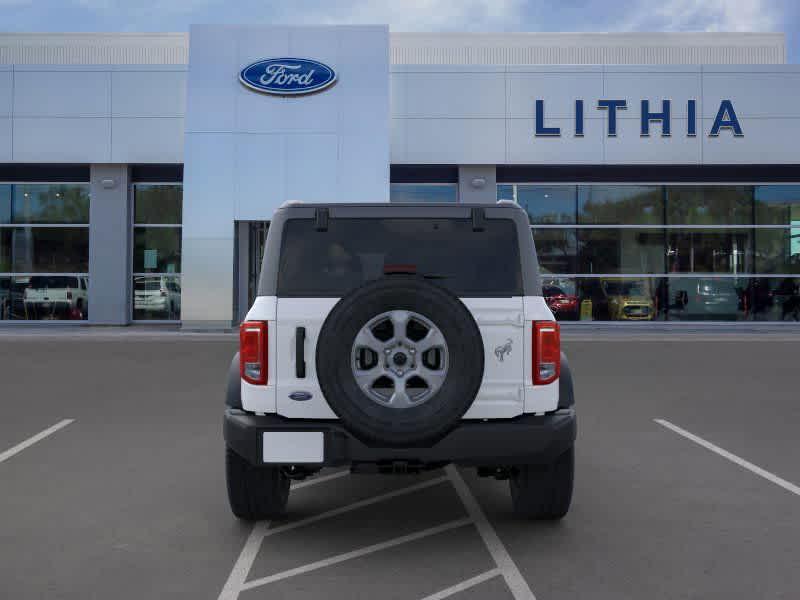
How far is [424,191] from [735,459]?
2000 centimetres

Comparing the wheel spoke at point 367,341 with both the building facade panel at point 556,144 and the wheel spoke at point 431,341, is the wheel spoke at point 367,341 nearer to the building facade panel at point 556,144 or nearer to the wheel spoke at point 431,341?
the wheel spoke at point 431,341

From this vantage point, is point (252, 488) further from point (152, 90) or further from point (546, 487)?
point (152, 90)

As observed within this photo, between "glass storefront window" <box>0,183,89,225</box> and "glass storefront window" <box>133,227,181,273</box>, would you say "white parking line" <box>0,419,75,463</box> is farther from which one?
"glass storefront window" <box>0,183,89,225</box>

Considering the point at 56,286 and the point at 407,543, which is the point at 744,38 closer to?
the point at 56,286

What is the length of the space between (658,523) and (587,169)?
22.3 m

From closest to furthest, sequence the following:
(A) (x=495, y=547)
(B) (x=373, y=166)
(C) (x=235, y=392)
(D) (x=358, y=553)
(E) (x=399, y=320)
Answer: (E) (x=399, y=320) < (D) (x=358, y=553) < (A) (x=495, y=547) < (C) (x=235, y=392) < (B) (x=373, y=166)

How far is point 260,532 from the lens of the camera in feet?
17.0

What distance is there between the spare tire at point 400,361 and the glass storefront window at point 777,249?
2491cm

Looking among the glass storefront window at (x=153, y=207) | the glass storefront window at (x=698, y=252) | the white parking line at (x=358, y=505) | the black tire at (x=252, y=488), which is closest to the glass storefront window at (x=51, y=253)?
the glass storefront window at (x=153, y=207)

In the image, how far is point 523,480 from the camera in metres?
5.30

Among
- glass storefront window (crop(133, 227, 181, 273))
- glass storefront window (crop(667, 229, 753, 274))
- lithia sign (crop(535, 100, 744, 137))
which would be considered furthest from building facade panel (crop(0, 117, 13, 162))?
glass storefront window (crop(667, 229, 753, 274))

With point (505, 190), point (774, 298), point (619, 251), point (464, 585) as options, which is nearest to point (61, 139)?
point (505, 190)

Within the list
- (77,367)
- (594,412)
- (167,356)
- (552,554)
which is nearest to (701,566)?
(552,554)

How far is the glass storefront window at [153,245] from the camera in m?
26.8
